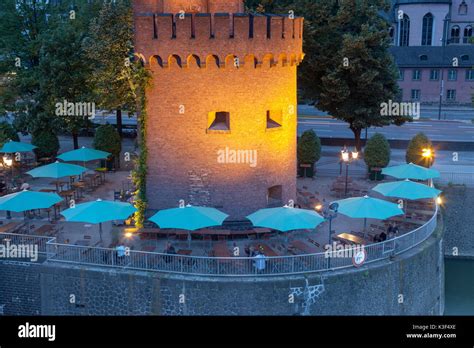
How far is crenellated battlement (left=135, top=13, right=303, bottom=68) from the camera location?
2269cm

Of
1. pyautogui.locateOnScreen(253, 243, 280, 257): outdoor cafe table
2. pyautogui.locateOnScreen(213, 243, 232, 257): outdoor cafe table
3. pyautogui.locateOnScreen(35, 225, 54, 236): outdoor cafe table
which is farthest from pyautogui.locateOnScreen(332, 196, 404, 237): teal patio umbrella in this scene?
pyautogui.locateOnScreen(35, 225, 54, 236): outdoor cafe table

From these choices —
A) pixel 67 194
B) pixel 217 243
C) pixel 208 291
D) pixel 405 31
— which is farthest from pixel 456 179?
pixel 405 31

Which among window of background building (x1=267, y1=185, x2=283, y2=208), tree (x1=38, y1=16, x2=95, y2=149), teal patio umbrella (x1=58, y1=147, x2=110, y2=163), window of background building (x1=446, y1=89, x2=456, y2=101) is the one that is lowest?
window of background building (x1=267, y1=185, x2=283, y2=208)

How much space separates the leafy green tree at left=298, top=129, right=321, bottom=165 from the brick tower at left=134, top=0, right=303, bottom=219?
9614mm

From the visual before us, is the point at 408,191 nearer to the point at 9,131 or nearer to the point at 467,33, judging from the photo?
the point at 9,131

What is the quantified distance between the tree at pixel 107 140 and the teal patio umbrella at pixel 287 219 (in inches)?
665

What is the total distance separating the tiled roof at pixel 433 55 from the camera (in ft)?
232

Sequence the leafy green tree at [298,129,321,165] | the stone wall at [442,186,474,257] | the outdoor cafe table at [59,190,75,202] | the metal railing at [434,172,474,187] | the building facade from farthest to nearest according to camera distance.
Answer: the building facade
the leafy green tree at [298,129,321,165]
the metal railing at [434,172,474,187]
the stone wall at [442,186,474,257]
the outdoor cafe table at [59,190,75,202]

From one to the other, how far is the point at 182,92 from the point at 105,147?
1345 cm

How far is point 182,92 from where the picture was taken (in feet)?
77.7

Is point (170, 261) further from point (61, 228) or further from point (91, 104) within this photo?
point (91, 104)

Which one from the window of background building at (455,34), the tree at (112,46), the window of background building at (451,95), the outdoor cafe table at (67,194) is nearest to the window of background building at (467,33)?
the window of background building at (455,34)

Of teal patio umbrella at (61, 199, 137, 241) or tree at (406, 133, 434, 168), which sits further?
tree at (406, 133, 434, 168)

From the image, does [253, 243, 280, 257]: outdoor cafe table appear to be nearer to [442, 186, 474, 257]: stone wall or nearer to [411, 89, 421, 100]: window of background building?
[442, 186, 474, 257]: stone wall
